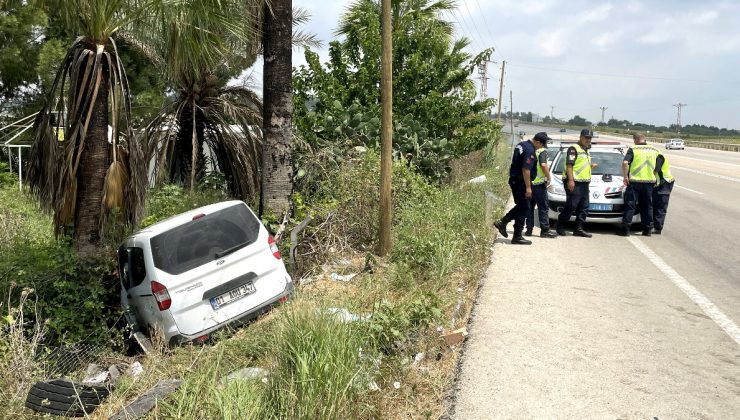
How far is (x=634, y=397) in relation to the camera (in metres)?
4.33

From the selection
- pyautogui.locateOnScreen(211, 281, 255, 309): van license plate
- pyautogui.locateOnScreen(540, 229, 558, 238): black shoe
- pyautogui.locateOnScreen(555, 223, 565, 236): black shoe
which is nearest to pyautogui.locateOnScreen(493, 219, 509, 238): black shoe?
pyautogui.locateOnScreen(540, 229, 558, 238): black shoe

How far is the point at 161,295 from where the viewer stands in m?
6.64

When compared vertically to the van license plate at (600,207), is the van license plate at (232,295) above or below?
below

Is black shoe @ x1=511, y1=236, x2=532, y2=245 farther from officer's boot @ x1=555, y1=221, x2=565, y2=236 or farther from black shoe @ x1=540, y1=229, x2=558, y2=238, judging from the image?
officer's boot @ x1=555, y1=221, x2=565, y2=236

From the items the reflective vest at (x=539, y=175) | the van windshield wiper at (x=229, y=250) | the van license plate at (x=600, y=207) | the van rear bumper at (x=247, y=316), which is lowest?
the van rear bumper at (x=247, y=316)

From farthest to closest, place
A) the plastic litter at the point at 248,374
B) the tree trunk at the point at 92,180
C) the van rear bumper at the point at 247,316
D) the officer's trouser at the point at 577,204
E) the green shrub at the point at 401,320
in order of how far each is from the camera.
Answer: the officer's trouser at the point at 577,204, the tree trunk at the point at 92,180, the van rear bumper at the point at 247,316, the green shrub at the point at 401,320, the plastic litter at the point at 248,374

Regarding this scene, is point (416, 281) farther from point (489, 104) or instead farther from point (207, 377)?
point (489, 104)

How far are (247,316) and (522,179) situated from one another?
513 cm

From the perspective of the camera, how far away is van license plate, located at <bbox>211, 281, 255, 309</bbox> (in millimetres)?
6840

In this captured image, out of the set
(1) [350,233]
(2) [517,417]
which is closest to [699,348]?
(2) [517,417]

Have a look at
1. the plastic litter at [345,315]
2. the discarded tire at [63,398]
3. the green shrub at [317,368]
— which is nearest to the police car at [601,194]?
the plastic litter at [345,315]

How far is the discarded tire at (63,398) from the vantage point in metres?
4.35

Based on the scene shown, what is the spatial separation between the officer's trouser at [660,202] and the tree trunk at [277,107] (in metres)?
6.56

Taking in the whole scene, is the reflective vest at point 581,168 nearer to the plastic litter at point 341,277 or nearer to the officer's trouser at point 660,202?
the officer's trouser at point 660,202
